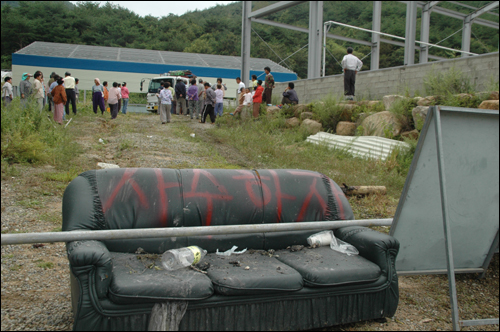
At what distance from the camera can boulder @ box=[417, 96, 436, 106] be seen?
29.7 feet

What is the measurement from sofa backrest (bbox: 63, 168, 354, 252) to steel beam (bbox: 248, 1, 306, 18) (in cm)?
1441

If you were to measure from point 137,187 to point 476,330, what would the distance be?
2.90 m

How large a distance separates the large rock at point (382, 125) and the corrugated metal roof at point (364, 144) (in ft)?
0.92

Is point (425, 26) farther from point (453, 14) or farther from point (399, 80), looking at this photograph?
point (399, 80)

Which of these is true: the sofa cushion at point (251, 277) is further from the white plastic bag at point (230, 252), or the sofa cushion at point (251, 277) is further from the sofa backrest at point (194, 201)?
the sofa backrest at point (194, 201)

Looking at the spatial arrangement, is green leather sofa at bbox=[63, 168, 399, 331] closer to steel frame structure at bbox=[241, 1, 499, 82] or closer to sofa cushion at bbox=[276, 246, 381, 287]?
sofa cushion at bbox=[276, 246, 381, 287]

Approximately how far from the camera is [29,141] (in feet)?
23.4

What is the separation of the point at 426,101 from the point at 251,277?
7.76 metres

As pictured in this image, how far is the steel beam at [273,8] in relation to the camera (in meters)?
17.0

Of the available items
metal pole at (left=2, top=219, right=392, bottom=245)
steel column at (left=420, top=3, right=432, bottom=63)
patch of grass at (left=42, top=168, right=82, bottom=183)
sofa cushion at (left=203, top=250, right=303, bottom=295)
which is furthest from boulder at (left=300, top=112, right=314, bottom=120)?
steel column at (left=420, top=3, right=432, bottom=63)

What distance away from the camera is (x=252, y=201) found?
379 centimetres

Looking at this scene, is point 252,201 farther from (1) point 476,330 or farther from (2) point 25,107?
(2) point 25,107

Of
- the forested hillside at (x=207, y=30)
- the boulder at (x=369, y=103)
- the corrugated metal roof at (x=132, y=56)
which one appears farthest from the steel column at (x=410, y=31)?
A: the corrugated metal roof at (x=132, y=56)

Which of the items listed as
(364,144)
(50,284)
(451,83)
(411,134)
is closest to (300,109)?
(364,144)
